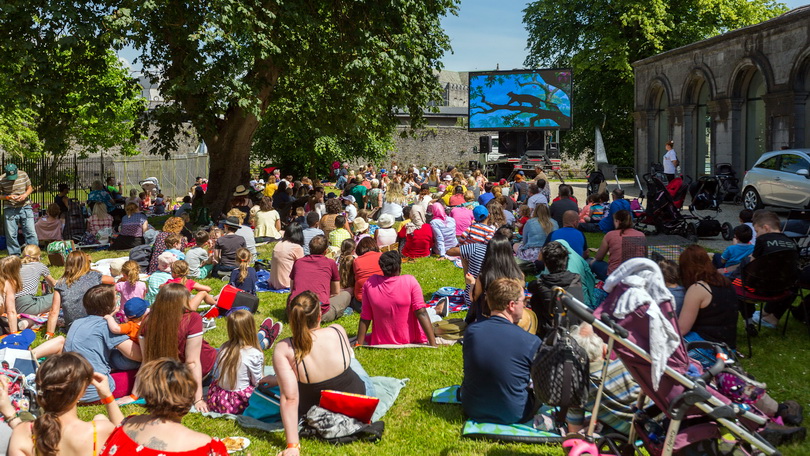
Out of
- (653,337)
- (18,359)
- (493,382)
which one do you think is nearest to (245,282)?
(18,359)

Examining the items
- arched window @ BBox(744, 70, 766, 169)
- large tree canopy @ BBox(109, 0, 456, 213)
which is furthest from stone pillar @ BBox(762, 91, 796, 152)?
large tree canopy @ BBox(109, 0, 456, 213)

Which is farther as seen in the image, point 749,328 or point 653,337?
point 749,328

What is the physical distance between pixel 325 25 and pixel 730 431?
15090 mm

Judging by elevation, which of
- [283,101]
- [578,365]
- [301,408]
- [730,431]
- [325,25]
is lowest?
[301,408]

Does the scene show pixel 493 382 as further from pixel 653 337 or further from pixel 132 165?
pixel 132 165

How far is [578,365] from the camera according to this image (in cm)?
422

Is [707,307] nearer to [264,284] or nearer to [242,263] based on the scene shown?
[242,263]

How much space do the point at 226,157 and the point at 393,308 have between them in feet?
40.5

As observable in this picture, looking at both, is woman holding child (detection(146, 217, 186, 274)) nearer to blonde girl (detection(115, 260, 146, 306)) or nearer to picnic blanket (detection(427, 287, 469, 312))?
blonde girl (detection(115, 260, 146, 306))

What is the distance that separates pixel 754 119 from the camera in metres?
22.6

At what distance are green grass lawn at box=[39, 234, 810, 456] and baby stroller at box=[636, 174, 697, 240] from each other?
6261 millimetres

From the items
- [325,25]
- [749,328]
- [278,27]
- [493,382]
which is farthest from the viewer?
[325,25]

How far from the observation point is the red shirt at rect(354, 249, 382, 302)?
946 centimetres

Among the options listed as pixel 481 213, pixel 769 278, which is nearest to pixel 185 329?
pixel 769 278
